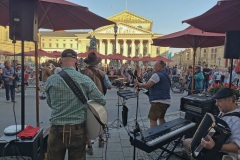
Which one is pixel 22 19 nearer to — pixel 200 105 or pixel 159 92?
pixel 159 92

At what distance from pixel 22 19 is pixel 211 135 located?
3051 mm

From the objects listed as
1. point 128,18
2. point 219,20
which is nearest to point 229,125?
point 219,20

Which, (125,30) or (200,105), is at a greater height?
(125,30)

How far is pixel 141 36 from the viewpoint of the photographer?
8369 centimetres

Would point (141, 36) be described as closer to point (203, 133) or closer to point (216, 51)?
point (216, 51)

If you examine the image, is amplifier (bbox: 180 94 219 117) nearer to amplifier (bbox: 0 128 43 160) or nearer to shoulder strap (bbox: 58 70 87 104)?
shoulder strap (bbox: 58 70 87 104)

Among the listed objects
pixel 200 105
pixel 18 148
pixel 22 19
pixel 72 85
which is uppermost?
pixel 22 19

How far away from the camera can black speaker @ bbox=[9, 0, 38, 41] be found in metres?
3.13

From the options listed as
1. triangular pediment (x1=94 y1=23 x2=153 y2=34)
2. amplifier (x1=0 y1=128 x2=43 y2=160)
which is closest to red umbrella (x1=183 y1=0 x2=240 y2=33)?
amplifier (x1=0 y1=128 x2=43 y2=160)

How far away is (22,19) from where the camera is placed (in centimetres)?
317

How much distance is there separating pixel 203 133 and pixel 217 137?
218mm

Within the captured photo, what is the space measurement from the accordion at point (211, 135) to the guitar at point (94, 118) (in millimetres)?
1216

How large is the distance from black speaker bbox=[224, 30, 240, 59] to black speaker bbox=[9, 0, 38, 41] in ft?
12.9

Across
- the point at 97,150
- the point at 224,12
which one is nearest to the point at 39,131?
the point at 97,150
